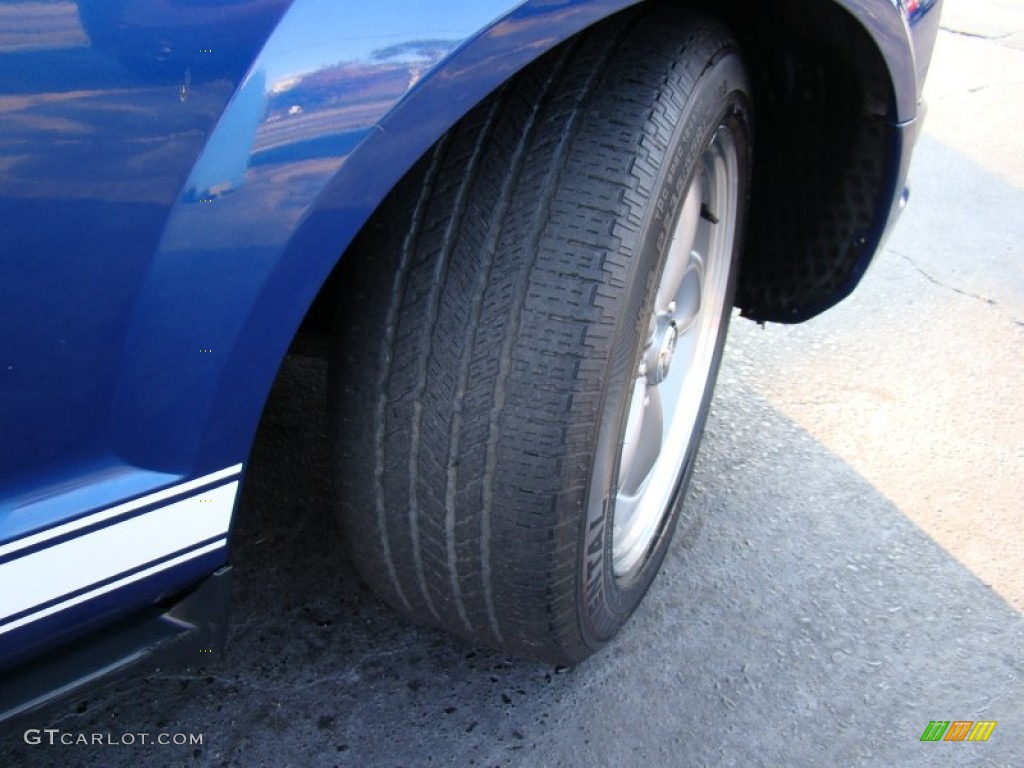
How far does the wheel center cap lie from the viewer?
186cm

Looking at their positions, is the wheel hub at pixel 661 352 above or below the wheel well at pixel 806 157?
below

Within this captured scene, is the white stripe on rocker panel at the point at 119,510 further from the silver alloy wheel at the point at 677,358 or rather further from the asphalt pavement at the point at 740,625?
the silver alloy wheel at the point at 677,358

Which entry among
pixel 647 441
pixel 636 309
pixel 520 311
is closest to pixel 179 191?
pixel 520 311

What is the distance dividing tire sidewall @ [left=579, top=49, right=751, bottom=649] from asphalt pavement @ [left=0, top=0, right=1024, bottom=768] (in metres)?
0.21

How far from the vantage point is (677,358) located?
84.1 inches

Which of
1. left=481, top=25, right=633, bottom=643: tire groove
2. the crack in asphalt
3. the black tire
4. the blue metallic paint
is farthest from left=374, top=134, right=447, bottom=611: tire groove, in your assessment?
the crack in asphalt

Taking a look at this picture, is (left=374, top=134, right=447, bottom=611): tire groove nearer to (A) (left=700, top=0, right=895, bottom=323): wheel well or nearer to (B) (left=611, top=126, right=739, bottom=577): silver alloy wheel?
(B) (left=611, top=126, right=739, bottom=577): silver alloy wheel

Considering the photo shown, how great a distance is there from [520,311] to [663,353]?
2.11ft

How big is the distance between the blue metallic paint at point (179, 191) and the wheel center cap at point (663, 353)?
825 millimetres

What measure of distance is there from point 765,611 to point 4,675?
52.5 inches

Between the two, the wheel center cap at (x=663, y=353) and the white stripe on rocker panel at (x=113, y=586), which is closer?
the white stripe on rocker panel at (x=113, y=586)

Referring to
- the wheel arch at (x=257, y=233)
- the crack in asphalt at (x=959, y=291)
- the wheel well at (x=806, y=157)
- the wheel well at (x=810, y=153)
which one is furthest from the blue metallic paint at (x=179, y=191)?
the crack in asphalt at (x=959, y=291)

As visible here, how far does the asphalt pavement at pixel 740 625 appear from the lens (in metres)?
1.69

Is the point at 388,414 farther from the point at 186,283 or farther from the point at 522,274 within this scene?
the point at 186,283
